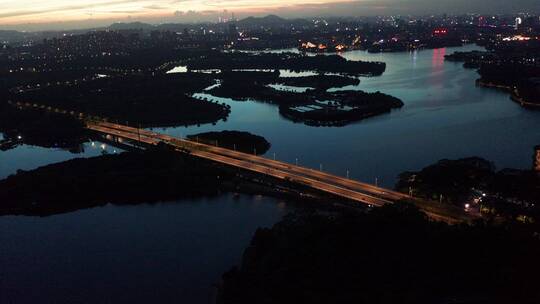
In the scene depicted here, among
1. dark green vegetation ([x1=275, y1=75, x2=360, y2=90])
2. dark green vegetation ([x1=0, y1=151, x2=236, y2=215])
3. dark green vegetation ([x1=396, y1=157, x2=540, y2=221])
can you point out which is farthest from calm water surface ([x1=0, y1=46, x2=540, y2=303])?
dark green vegetation ([x1=275, y1=75, x2=360, y2=90])

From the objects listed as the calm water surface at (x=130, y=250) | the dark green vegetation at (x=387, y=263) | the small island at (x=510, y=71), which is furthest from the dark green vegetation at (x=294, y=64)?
the dark green vegetation at (x=387, y=263)

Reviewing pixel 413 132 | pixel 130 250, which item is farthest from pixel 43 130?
pixel 413 132

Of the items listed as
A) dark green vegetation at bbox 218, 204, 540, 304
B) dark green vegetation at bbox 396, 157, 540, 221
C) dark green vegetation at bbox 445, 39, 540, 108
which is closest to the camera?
dark green vegetation at bbox 218, 204, 540, 304

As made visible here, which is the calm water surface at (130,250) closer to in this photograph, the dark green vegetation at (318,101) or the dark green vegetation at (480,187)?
the dark green vegetation at (480,187)

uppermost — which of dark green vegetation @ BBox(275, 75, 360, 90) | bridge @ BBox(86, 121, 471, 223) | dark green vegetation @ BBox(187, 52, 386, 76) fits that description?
dark green vegetation @ BBox(187, 52, 386, 76)

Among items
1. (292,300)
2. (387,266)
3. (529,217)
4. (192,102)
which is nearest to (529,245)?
(529,217)

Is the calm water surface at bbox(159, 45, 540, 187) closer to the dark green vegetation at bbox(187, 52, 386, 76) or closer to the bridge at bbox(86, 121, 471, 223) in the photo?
the bridge at bbox(86, 121, 471, 223)

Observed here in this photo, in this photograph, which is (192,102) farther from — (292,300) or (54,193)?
(292,300)

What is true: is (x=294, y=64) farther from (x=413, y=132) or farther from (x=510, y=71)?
(x=413, y=132)
